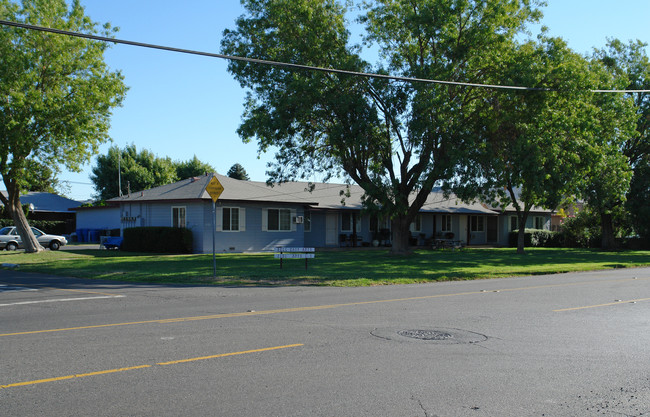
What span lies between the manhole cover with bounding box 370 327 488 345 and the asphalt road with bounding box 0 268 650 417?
0.03 metres

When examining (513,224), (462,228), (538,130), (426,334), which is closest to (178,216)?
(538,130)

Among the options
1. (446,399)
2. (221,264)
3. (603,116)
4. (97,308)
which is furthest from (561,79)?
(446,399)

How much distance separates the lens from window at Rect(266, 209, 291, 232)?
35041mm

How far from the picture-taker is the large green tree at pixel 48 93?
29091mm

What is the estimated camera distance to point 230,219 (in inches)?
1313

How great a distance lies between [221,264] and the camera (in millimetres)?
23969

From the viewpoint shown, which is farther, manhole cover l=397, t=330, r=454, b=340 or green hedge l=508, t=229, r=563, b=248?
green hedge l=508, t=229, r=563, b=248

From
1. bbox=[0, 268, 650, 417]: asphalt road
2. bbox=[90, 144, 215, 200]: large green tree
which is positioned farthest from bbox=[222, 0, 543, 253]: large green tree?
bbox=[90, 144, 215, 200]: large green tree

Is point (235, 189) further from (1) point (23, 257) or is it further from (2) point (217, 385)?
(2) point (217, 385)

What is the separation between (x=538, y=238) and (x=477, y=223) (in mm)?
5110

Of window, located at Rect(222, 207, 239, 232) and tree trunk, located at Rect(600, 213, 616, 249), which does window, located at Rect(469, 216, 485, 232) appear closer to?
tree trunk, located at Rect(600, 213, 616, 249)

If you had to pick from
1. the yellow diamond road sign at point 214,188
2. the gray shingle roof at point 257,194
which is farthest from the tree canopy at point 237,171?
the yellow diamond road sign at point 214,188

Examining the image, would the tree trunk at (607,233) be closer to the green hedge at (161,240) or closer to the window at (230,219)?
the window at (230,219)

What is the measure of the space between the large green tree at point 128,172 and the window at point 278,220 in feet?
115
